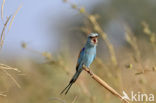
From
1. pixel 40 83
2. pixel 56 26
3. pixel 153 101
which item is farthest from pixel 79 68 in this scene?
pixel 56 26

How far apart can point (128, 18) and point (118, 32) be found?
256cm

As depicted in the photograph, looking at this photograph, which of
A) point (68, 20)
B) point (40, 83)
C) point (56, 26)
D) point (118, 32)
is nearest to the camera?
point (40, 83)

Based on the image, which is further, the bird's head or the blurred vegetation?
the blurred vegetation

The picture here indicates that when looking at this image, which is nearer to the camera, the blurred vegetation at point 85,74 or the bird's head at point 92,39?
the bird's head at point 92,39

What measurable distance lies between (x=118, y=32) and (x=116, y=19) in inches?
85.8

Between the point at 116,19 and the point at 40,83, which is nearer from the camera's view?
the point at 40,83

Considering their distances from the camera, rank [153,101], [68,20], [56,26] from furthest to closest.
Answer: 1. [68,20]
2. [56,26]
3. [153,101]

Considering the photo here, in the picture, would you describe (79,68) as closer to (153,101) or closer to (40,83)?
(153,101)

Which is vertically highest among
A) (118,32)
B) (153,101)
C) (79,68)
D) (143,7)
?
(143,7)

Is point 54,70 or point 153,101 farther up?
point 54,70

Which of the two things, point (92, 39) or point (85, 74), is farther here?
point (85, 74)

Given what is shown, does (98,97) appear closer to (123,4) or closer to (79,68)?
(79,68)

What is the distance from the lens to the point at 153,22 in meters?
20.8

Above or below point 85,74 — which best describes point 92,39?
above
